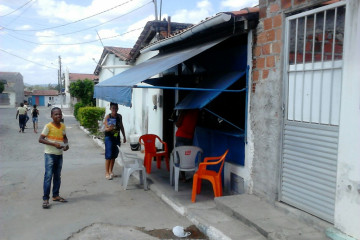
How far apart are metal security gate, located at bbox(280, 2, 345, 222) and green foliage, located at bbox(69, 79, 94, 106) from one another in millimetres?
22908

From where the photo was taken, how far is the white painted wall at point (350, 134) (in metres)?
3.29

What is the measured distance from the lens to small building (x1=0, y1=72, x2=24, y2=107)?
2181 inches

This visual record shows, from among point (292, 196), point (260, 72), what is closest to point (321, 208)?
point (292, 196)

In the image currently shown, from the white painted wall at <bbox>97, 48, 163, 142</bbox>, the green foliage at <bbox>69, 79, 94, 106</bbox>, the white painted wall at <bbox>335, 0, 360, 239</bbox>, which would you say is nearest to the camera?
the white painted wall at <bbox>335, 0, 360, 239</bbox>

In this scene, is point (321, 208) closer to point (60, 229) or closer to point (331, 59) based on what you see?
point (331, 59)

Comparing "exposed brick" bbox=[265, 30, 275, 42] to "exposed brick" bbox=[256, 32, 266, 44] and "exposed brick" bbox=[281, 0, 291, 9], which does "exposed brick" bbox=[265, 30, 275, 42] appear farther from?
"exposed brick" bbox=[281, 0, 291, 9]

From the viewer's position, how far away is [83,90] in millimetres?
25516

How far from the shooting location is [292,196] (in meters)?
4.36

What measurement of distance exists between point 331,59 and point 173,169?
3.83m

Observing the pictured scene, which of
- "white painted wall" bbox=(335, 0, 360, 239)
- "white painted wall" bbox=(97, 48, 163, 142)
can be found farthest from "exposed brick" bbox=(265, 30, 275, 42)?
"white painted wall" bbox=(97, 48, 163, 142)

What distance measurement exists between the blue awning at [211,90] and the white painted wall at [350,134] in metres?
1.99

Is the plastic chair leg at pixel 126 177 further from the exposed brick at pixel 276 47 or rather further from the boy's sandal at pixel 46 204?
the exposed brick at pixel 276 47

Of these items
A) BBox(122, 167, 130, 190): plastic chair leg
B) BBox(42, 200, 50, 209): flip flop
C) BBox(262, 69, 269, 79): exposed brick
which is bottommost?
BBox(42, 200, 50, 209): flip flop

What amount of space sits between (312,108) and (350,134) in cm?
75
